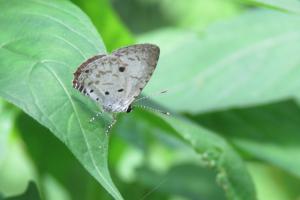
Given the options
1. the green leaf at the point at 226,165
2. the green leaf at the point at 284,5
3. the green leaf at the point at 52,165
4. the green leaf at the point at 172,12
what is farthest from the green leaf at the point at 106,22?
the green leaf at the point at 172,12

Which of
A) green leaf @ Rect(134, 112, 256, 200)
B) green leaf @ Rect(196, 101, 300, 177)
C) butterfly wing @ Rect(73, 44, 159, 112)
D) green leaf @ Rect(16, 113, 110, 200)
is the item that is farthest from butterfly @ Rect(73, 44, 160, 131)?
green leaf @ Rect(196, 101, 300, 177)

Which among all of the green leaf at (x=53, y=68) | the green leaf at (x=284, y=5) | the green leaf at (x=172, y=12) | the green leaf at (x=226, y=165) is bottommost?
the green leaf at (x=172, y=12)

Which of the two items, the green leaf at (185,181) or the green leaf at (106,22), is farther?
the green leaf at (185,181)

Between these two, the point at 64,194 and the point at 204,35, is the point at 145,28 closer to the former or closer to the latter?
the point at 204,35

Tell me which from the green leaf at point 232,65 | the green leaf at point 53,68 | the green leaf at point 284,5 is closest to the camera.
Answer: the green leaf at point 53,68

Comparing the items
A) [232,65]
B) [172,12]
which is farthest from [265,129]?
[172,12]

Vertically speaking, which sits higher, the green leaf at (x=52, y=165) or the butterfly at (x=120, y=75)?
the butterfly at (x=120, y=75)

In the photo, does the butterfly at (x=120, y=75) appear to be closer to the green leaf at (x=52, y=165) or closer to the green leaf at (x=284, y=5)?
the green leaf at (x=284, y=5)

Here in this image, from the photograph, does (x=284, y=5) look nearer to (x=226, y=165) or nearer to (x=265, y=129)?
(x=226, y=165)

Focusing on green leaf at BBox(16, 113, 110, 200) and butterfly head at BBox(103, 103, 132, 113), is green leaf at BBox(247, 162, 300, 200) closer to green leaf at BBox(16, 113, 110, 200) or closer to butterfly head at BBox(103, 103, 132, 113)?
green leaf at BBox(16, 113, 110, 200)
